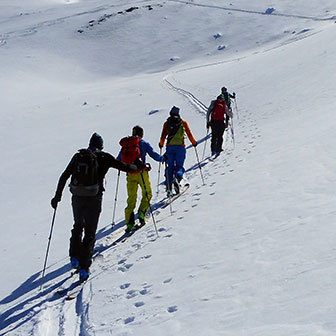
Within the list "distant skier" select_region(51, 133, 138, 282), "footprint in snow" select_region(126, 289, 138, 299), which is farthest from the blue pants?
"footprint in snow" select_region(126, 289, 138, 299)

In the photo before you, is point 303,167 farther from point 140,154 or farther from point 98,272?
point 98,272

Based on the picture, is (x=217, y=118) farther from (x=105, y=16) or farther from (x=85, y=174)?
(x=105, y=16)

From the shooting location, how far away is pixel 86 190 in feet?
22.1

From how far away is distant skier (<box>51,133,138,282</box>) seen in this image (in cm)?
669

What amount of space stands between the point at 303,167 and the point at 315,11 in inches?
3180

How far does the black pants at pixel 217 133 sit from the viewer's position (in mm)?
14539

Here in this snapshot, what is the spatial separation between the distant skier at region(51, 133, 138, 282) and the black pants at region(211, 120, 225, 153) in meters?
7.77

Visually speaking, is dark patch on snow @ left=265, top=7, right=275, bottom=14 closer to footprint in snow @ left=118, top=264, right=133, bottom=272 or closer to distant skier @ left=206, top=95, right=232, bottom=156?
distant skier @ left=206, top=95, right=232, bottom=156

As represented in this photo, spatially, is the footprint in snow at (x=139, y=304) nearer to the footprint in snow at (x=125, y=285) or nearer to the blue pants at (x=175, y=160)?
the footprint in snow at (x=125, y=285)

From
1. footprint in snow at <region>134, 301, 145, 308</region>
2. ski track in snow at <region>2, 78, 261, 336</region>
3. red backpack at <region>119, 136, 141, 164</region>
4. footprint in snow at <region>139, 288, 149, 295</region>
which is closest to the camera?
footprint in snow at <region>134, 301, 145, 308</region>

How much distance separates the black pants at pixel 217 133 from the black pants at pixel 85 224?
8.18 m

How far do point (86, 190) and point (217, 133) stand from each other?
8525 mm

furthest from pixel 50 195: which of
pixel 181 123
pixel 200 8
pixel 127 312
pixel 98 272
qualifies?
pixel 200 8

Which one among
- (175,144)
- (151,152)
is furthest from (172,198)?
(151,152)
